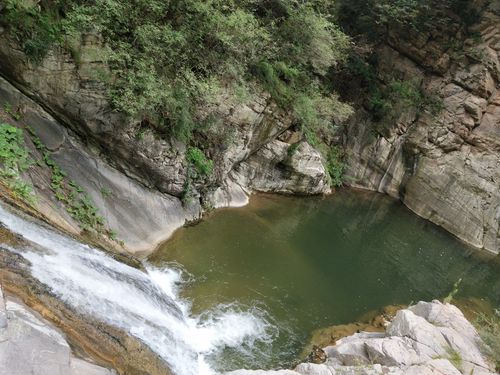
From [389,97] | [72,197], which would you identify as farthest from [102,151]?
[389,97]

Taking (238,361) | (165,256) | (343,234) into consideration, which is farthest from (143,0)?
(343,234)

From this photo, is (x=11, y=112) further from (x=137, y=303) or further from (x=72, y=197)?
(x=137, y=303)

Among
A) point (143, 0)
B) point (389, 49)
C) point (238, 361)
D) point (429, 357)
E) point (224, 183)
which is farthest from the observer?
point (389, 49)

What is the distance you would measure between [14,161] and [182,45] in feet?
18.3

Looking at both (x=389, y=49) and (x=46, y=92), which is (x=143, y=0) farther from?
(x=389, y=49)

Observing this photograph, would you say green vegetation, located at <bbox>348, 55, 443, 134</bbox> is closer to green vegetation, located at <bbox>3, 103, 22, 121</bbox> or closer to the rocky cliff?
the rocky cliff

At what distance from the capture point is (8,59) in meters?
9.05

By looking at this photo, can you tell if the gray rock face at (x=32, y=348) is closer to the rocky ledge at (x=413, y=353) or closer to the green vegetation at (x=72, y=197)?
the rocky ledge at (x=413, y=353)

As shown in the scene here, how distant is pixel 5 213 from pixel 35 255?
963 mm

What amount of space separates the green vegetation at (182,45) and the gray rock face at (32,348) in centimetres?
633

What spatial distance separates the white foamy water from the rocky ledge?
1.24 metres

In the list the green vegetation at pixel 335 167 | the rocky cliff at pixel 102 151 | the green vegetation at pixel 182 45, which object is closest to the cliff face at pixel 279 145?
the rocky cliff at pixel 102 151

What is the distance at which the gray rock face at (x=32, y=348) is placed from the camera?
412 cm

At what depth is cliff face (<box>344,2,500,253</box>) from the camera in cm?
2252
